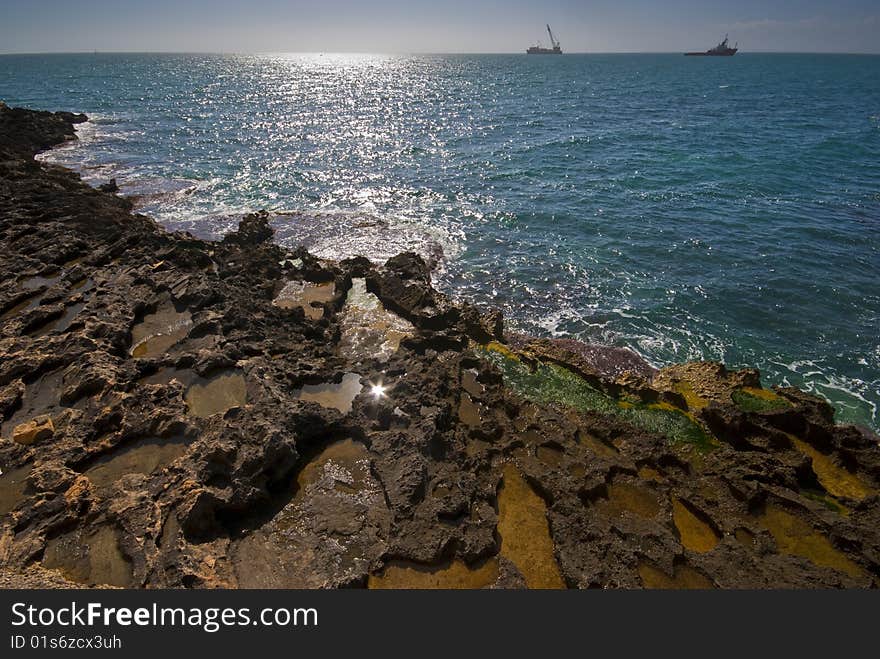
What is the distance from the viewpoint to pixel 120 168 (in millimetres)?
40438

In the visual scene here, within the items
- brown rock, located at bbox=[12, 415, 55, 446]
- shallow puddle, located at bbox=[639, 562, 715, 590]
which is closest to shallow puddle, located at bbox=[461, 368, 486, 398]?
shallow puddle, located at bbox=[639, 562, 715, 590]

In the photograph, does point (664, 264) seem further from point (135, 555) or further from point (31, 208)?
point (31, 208)

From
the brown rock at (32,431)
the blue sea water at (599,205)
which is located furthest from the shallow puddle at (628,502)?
the brown rock at (32,431)

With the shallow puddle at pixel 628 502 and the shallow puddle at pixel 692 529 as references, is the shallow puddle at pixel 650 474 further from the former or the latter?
the shallow puddle at pixel 692 529

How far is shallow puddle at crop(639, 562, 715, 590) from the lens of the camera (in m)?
8.81

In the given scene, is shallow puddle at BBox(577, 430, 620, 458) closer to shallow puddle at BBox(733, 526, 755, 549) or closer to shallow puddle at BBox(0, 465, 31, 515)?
shallow puddle at BBox(733, 526, 755, 549)

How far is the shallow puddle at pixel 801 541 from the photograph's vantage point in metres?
9.30

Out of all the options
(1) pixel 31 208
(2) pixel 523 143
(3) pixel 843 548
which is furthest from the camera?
(2) pixel 523 143

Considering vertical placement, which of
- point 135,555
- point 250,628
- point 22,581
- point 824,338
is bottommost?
point 824,338

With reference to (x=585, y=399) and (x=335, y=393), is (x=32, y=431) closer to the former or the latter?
(x=335, y=393)

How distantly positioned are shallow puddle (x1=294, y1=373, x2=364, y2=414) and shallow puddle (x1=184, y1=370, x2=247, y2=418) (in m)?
1.56

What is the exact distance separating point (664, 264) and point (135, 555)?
25525mm

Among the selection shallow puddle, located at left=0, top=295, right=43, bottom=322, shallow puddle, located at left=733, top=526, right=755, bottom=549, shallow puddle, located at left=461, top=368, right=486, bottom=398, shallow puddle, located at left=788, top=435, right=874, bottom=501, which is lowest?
shallow puddle, located at left=788, top=435, right=874, bottom=501

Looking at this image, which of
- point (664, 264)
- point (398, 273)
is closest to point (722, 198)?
point (664, 264)
